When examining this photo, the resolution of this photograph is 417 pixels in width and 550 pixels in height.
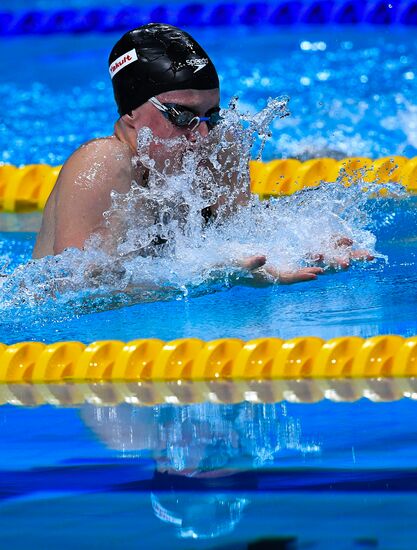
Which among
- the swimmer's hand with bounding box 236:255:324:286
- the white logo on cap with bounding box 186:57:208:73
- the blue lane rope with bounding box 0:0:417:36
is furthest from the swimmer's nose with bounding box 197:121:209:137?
the blue lane rope with bounding box 0:0:417:36

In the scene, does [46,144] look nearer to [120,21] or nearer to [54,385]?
[120,21]

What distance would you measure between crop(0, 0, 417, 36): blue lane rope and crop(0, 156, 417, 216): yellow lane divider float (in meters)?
2.55

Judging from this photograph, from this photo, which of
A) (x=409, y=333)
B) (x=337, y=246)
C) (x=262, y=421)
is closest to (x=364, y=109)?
(x=337, y=246)

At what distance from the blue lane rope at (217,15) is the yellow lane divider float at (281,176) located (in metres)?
2.55

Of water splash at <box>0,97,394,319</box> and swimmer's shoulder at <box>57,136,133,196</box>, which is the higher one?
swimmer's shoulder at <box>57,136,133,196</box>

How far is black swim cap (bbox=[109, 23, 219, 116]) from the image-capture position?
117 inches

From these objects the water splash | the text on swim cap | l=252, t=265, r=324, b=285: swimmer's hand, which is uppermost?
the text on swim cap

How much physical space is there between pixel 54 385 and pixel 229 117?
0.90 m

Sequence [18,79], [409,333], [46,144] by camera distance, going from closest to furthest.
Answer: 1. [409,333]
2. [46,144]
3. [18,79]

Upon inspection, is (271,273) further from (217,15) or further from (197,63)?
(217,15)

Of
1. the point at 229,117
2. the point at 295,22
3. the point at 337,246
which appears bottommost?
the point at 337,246

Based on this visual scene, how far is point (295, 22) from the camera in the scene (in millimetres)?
6965

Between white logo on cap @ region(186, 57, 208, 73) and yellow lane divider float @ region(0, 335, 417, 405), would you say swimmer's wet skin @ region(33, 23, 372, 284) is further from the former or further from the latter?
yellow lane divider float @ region(0, 335, 417, 405)

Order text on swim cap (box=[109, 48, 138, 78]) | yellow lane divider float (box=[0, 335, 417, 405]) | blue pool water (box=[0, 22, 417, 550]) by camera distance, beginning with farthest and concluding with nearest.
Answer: text on swim cap (box=[109, 48, 138, 78]) < yellow lane divider float (box=[0, 335, 417, 405]) < blue pool water (box=[0, 22, 417, 550])
